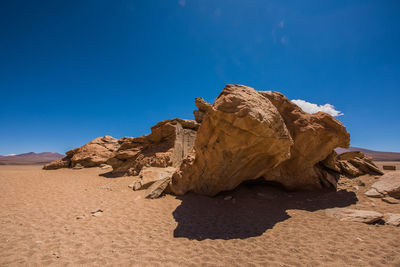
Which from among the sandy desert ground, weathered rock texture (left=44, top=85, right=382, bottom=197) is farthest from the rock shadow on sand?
→ weathered rock texture (left=44, top=85, right=382, bottom=197)

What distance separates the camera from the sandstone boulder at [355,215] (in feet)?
17.5

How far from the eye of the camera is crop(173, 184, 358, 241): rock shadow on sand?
206 inches

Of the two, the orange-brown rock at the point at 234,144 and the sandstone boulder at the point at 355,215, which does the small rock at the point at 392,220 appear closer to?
the sandstone boulder at the point at 355,215

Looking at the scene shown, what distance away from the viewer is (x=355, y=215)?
18.6 feet

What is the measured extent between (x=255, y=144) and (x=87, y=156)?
65.5 feet

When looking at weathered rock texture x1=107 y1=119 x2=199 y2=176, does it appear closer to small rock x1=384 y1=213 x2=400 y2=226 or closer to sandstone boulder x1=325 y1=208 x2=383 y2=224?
sandstone boulder x1=325 y1=208 x2=383 y2=224

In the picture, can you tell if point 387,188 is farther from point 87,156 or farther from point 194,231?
point 87,156

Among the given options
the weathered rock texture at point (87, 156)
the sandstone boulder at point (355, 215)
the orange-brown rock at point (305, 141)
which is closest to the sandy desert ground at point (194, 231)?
the sandstone boulder at point (355, 215)

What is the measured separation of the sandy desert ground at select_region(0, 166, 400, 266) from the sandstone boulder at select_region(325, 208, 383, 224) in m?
0.26

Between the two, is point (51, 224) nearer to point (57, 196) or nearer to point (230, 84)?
point (57, 196)

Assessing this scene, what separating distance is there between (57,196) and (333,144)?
43.6ft

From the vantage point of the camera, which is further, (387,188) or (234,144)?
(387,188)

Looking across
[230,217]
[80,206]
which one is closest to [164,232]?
[230,217]

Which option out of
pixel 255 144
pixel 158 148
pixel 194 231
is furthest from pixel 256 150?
pixel 158 148
